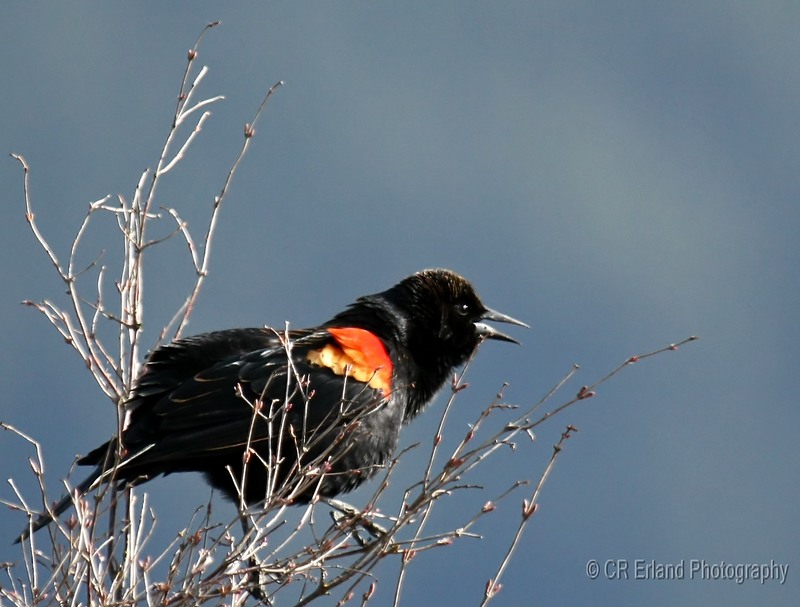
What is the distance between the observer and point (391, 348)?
5.83 meters

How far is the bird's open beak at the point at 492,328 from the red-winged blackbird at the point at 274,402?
0.47 metres

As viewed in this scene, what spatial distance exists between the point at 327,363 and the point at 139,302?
1.58 meters

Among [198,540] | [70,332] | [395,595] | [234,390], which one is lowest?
[395,595]

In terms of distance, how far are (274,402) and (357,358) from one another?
1022 mm

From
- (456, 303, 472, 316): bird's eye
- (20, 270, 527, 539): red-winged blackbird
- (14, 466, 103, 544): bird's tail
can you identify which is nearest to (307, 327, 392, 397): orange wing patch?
(20, 270, 527, 539): red-winged blackbird

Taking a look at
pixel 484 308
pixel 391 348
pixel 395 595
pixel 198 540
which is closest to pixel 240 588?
pixel 198 540

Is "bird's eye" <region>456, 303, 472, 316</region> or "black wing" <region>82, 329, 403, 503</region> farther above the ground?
"bird's eye" <region>456, 303, 472, 316</region>

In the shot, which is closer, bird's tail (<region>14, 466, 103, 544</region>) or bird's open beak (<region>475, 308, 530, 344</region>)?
bird's tail (<region>14, 466, 103, 544</region>)

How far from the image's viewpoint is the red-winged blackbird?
483 centimetres

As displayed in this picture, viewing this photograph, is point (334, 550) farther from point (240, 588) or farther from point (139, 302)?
point (139, 302)

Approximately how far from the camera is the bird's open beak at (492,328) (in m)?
6.35

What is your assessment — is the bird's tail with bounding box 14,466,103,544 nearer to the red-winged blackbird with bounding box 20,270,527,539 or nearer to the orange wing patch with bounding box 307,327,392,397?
the red-winged blackbird with bounding box 20,270,527,539

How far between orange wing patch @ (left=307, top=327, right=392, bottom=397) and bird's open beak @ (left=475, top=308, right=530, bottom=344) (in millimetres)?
912

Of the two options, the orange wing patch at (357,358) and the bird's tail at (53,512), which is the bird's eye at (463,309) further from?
the bird's tail at (53,512)
